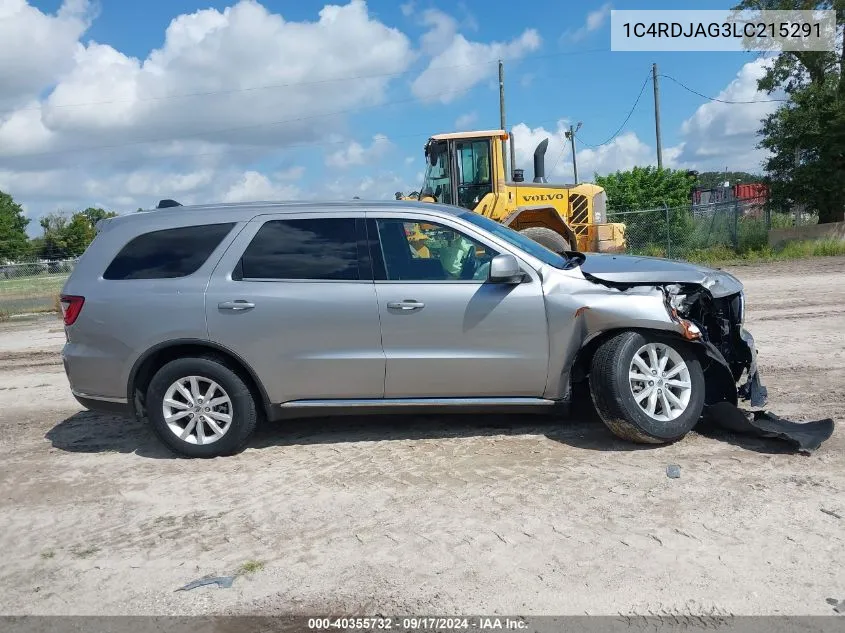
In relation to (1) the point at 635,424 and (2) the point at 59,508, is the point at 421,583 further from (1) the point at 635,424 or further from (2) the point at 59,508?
(2) the point at 59,508

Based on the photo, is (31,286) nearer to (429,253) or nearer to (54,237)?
(429,253)

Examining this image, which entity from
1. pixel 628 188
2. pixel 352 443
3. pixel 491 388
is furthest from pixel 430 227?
pixel 628 188

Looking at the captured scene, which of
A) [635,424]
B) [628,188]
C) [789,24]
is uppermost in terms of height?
[789,24]

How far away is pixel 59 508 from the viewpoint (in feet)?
14.9

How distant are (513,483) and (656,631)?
161cm

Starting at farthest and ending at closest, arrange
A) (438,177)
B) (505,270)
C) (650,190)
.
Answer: (650,190)
(438,177)
(505,270)

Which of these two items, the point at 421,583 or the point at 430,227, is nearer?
the point at 421,583

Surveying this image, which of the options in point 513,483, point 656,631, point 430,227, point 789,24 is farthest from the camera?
point 789,24

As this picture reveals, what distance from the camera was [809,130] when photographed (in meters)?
21.9

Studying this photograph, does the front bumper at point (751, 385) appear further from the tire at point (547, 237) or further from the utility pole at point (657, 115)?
the utility pole at point (657, 115)

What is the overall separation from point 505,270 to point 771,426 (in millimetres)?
2201

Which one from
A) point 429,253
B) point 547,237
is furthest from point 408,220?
point 547,237

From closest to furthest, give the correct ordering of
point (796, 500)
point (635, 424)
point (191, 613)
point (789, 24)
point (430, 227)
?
point (191, 613), point (796, 500), point (635, 424), point (430, 227), point (789, 24)

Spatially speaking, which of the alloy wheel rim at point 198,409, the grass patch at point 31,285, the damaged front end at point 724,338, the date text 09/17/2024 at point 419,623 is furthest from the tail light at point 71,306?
the grass patch at point 31,285
